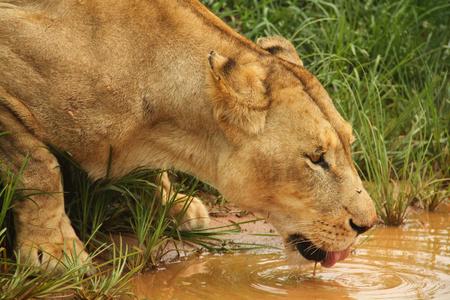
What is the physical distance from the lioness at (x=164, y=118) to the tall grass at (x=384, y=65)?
1.69 m

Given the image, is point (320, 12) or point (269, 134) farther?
point (320, 12)

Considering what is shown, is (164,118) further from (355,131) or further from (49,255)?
(355,131)

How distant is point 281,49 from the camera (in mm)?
4695

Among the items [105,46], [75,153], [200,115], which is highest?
[105,46]

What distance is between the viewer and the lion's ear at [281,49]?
183 inches

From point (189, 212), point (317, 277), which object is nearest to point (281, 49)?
point (189, 212)

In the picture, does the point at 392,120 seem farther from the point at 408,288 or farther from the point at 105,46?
the point at 105,46

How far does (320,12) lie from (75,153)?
476 centimetres

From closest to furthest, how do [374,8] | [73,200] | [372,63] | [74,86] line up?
[74,86] < [73,200] < [372,63] < [374,8]

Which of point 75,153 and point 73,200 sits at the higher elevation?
point 75,153

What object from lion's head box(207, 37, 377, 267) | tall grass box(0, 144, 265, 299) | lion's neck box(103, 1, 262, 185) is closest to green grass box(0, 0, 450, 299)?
tall grass box(0, 144, 265, 299)

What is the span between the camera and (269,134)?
4.00 metres

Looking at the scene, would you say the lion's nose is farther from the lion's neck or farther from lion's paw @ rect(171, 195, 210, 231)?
lion's paw @ rect(171, 195, 210, 231)

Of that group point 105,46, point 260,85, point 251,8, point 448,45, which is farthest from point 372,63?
point 105,46
